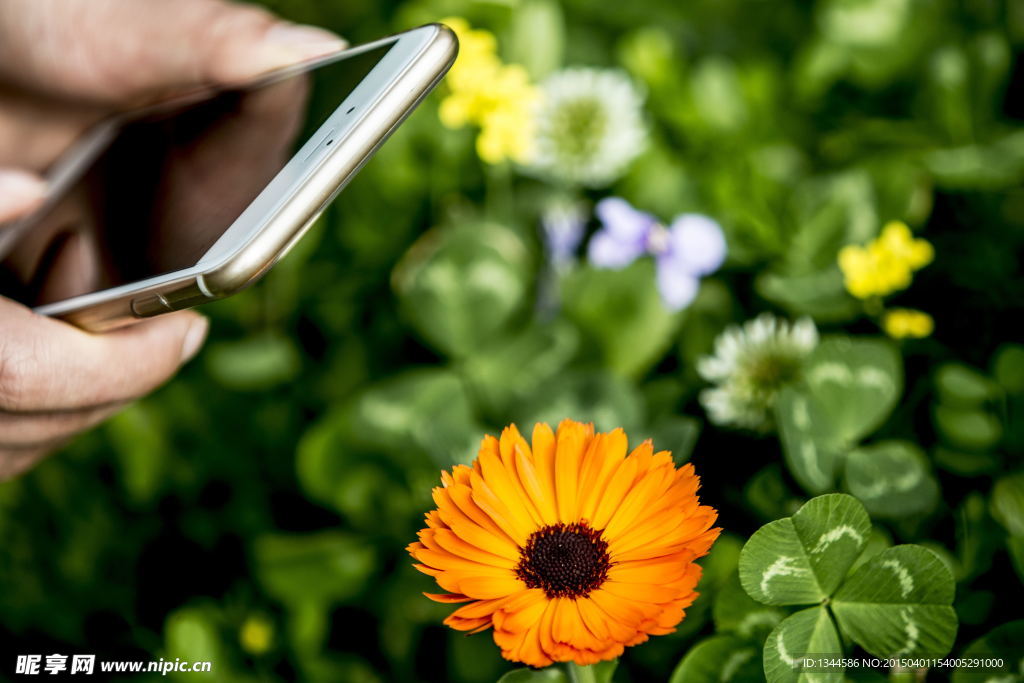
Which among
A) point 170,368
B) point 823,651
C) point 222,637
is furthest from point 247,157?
point 823,651

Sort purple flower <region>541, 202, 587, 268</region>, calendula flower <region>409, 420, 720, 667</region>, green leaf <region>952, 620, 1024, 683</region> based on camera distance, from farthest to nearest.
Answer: purple flower <region>541, 202, 587, 268</region> < green leaf <region>952, 620, 1024, 683</region> < calendula flower <region>409, 420, 720, 667</region>

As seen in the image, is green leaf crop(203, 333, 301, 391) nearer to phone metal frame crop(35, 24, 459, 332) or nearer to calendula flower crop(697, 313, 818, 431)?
phone metal frame crop(35, 24, 459, 332)

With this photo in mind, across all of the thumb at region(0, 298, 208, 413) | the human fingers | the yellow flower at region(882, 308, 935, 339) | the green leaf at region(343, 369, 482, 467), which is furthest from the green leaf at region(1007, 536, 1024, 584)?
the human fingers

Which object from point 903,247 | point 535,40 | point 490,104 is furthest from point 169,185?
point 903,247

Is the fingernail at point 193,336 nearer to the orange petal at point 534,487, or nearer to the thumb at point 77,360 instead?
the thumb at point 77,360

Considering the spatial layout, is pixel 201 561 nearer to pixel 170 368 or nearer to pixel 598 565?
pixel 170 368

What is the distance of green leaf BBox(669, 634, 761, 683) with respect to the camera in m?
0.45

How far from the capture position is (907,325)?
0.70 meters

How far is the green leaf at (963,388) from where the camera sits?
615 mm

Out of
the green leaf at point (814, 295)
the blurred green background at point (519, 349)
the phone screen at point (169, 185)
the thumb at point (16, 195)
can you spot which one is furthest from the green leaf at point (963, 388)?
the thumb at point (16, 195)

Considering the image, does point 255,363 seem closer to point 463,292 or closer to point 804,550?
point 463,292

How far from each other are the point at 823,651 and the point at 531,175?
2.19 feet

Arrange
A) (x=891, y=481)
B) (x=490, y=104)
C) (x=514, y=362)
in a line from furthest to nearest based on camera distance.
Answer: (x=490, y=104)
(x=514, y=362)
(x=891, y=481)

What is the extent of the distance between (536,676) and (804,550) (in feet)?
0.48
